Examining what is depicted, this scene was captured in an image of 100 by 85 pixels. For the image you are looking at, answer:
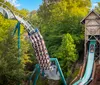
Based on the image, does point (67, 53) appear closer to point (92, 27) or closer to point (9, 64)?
point (92, 27)

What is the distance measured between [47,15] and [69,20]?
7932 mm

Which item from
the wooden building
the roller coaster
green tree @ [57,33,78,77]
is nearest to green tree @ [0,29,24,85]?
the roller coaster

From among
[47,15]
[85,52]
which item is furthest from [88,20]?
[47,15]

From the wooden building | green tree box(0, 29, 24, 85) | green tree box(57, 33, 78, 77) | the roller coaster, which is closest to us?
green tree box(0, 29, 24, 85)

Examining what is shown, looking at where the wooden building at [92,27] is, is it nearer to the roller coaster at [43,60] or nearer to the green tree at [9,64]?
the roller coaster at [43,60]

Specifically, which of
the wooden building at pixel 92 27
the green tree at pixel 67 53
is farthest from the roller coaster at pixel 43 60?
the green tree at pixel 67 53

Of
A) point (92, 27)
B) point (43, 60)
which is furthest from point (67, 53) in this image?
point (43, 60)

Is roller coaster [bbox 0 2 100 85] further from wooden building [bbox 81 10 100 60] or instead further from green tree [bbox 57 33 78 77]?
green tree [bbox 57 33 78 77]

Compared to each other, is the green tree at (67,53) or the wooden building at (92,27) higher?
the wooden building at (92,27)

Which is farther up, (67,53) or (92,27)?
(92,27)

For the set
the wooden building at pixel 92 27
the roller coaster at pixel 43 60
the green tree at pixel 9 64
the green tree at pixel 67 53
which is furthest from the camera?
the wooden building at pixel 92 27

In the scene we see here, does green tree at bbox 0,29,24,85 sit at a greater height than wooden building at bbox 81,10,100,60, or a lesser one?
lesser

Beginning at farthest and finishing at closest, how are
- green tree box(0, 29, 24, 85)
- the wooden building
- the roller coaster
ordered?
the wooden building, the roller coaster, green tree box(0, 29, 24, 85)

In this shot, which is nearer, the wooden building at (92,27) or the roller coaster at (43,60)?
the roller coaster at (43,60)
